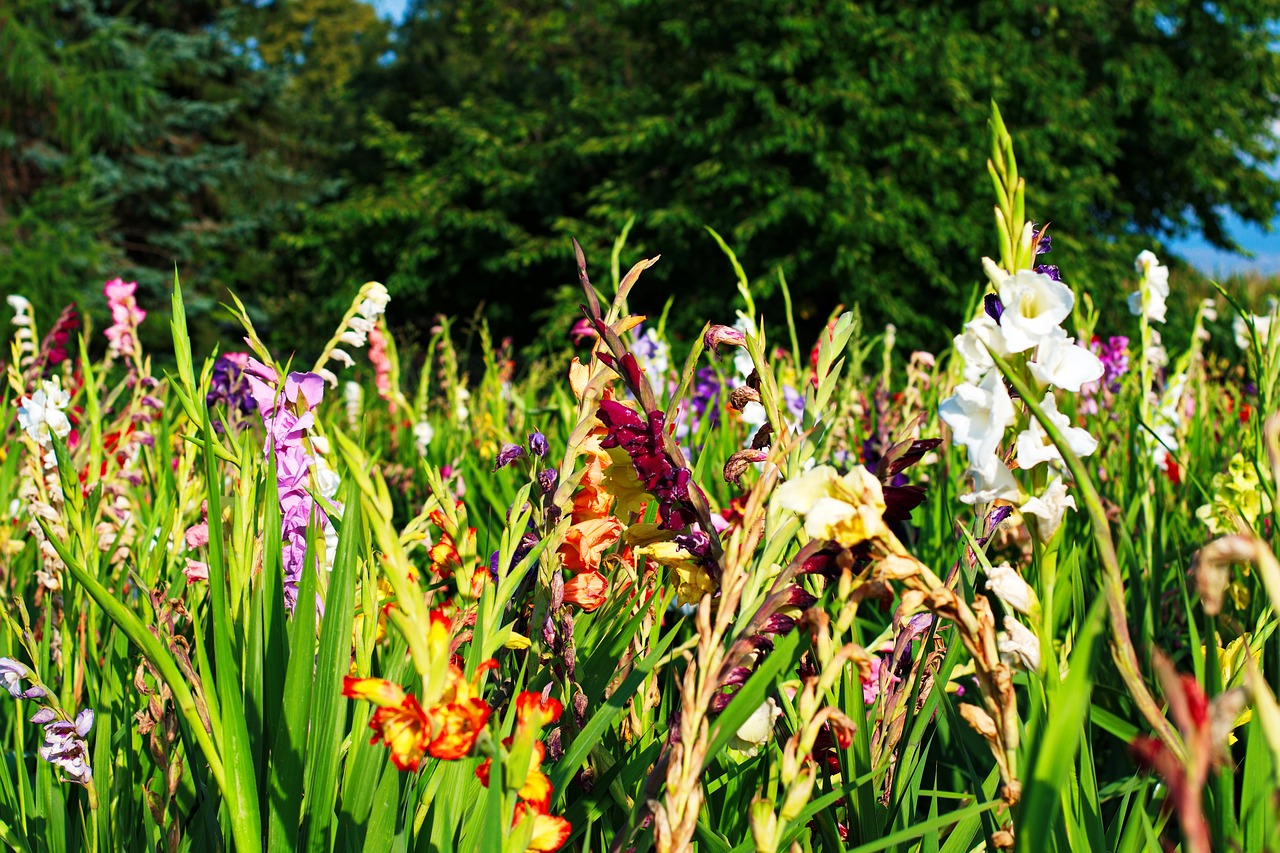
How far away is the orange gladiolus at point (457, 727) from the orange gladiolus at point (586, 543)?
0.27m

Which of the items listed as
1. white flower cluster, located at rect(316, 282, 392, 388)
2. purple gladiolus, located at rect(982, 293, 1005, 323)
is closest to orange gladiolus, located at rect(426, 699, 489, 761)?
purple gladiolus, located at rect(982, 293, 1005, 323)

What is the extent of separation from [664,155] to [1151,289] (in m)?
12.6

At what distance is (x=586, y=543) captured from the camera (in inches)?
29.8

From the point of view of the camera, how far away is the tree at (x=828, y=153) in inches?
483

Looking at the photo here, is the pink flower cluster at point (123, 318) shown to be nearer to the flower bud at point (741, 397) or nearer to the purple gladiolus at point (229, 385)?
the purple gladiolus at point (229, 385)

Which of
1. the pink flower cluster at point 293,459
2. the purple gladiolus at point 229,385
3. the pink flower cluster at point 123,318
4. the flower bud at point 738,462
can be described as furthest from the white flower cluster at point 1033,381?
the pink flower cluster at point 123,318

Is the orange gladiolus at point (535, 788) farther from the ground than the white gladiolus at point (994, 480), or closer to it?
closer to it

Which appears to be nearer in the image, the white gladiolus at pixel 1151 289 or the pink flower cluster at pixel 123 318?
the white gladiolus at pixel 1151 289

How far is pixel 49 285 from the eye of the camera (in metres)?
11.2

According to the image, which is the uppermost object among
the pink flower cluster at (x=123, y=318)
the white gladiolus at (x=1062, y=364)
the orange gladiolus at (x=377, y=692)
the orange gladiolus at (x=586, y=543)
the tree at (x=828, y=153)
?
the tree at (x=828, y=153)

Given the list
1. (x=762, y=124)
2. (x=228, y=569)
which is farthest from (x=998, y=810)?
(x=762, y=124)

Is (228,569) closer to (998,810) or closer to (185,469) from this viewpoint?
(185,469)

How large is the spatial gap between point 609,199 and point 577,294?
232 centimetres

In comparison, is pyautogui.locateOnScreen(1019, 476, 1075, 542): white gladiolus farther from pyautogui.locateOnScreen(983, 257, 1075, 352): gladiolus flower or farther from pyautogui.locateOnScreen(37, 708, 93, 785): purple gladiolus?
pyautogui.locateOnScreen(37, 708, 93, 785): purple gladiolus
